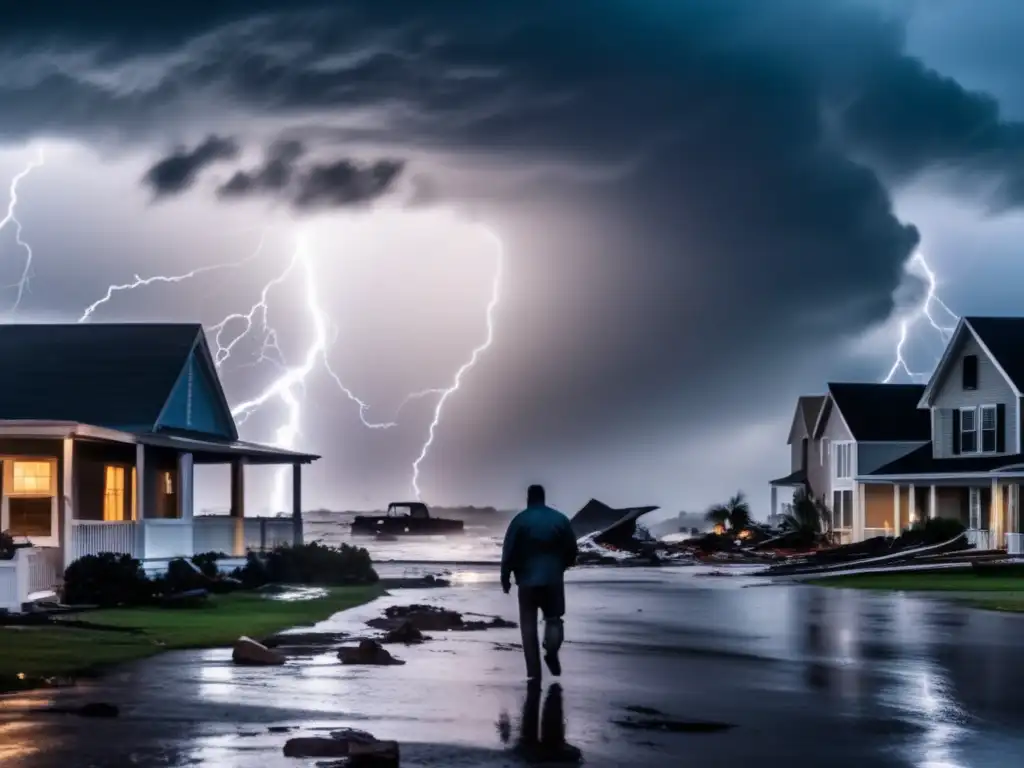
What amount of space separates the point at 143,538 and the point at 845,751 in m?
25.6

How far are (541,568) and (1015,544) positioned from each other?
3933cm

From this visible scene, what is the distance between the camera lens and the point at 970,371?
59969 millimetres

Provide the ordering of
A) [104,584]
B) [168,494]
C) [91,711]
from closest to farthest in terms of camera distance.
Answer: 1. [91,711]
2. [104,584]
3. [168,494]

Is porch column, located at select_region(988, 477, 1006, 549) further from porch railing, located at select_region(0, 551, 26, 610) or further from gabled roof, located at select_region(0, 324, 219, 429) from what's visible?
porch railing, located at select_region(0, 551, 26, 610)

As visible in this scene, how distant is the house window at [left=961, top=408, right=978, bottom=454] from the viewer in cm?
5987

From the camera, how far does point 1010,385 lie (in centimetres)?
5691

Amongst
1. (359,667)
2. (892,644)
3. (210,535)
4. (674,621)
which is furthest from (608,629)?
(210,535)

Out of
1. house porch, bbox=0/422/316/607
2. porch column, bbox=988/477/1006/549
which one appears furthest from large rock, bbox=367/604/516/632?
porch column, bbox=988/477/1006/549

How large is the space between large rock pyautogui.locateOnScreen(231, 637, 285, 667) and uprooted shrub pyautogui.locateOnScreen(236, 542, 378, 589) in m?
22.2

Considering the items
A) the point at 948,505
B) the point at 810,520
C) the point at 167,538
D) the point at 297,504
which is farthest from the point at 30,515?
the point at 810,520

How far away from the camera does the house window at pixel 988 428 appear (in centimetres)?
5875

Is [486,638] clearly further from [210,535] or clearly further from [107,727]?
[210,535]

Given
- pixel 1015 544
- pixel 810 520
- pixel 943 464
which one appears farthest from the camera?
pixel 810 520

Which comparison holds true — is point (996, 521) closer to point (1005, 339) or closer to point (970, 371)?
point (970, 371)
